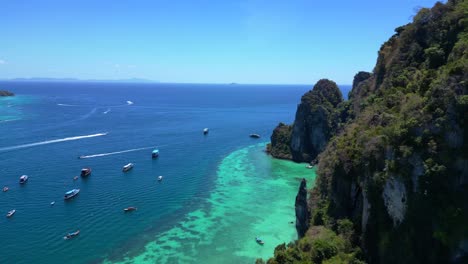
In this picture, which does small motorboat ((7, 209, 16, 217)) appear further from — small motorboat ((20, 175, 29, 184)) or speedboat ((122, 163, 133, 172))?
speedboat ((122, 163, 133, 172))

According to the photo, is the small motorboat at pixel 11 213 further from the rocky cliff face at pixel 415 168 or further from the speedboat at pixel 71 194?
the rocky cliff face at pixel 415 168

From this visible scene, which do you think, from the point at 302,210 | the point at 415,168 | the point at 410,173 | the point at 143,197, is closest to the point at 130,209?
the point at 143,197

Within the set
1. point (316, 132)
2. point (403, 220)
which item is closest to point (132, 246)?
point (403, 220)

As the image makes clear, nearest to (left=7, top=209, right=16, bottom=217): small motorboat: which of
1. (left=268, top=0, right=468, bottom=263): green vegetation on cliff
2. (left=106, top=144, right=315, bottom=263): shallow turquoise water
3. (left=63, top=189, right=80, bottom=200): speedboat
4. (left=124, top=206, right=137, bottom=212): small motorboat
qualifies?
(left=63, top=189, right=80, bottom=200): speedboat

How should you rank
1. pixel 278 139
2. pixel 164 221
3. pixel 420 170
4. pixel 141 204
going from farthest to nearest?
pixel 278 139 < pixel 141 204 < pixel 164 221 < pixel 420 170

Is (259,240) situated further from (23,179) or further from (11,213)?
(23,179)

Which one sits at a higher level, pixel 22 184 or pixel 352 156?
pixel 352 156

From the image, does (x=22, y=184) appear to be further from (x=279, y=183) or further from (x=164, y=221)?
(x=279, y=183)

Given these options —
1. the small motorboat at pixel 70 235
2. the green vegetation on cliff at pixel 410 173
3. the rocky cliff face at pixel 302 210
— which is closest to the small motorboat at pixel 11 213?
the small motorboat at pixel 70 235
